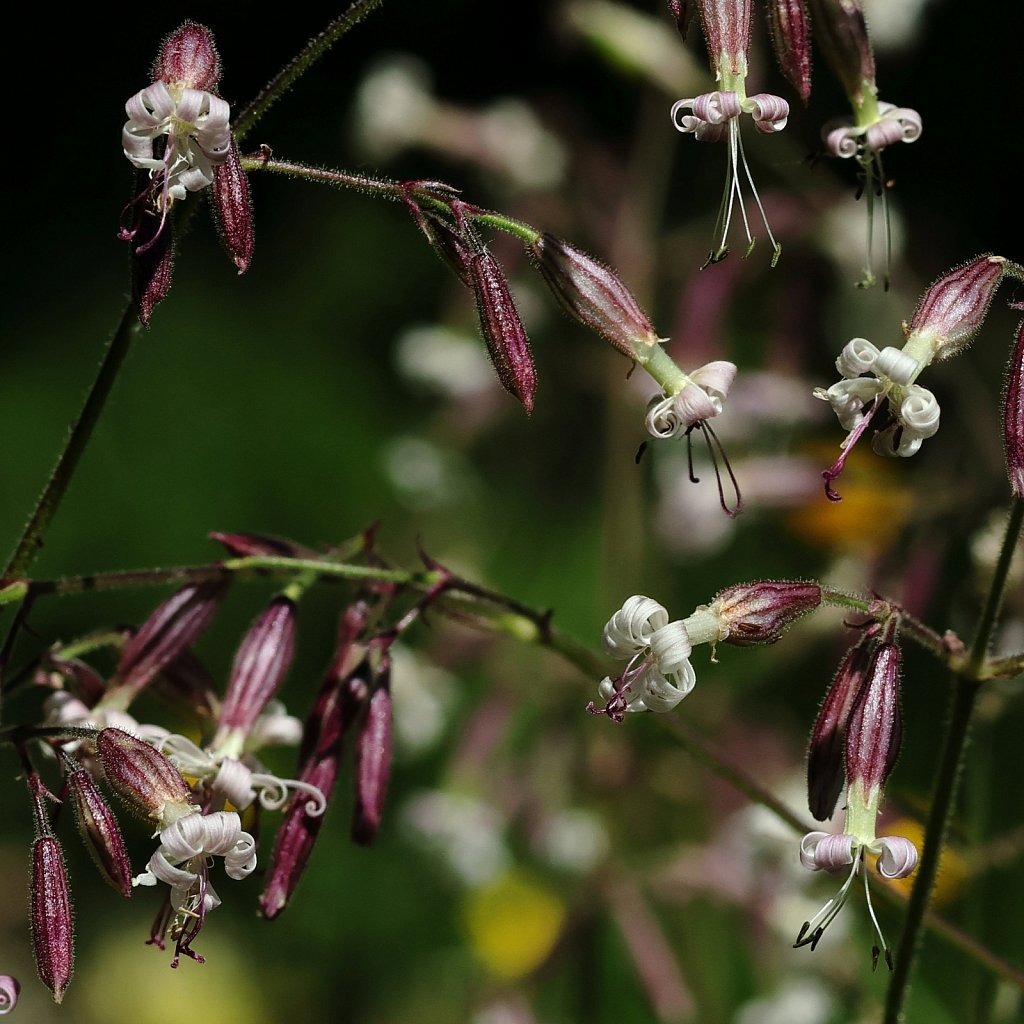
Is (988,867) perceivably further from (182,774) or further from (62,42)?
(62,42)

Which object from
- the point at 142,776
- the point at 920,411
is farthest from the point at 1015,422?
the point at 142,776

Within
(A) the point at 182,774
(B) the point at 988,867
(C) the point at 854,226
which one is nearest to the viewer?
(A) the point at 182,774

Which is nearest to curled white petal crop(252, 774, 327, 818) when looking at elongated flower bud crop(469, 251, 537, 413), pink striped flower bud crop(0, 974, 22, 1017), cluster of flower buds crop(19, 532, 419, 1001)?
cluster of flower buds crop(19, 532, 419, 1001)

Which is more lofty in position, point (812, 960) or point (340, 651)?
point (340, 651)

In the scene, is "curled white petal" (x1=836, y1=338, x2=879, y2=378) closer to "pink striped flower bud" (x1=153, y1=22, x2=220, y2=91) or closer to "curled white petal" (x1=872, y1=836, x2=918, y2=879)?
"curled white petal" (x1=872, y1=836, x2=918, y2=879)

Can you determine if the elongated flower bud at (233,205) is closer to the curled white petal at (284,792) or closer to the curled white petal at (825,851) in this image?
the curled white petal at (284,792)

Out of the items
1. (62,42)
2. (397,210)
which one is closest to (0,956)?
(397,210)

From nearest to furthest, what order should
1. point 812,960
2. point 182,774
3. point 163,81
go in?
point 163,81 → point 182,774 → point 812,960
